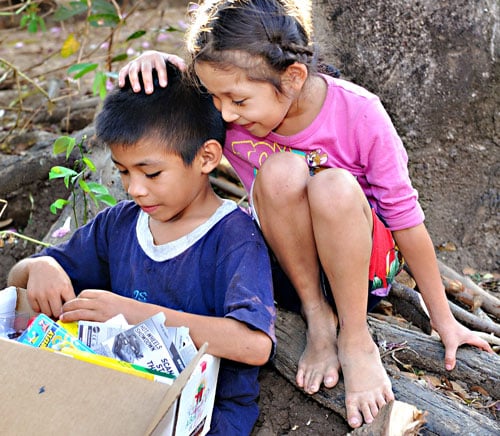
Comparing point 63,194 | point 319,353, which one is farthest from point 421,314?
point 63,194

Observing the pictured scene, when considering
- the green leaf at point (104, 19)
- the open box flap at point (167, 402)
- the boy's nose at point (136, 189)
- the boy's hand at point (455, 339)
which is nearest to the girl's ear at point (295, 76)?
the boy's nose at point (136, 189)

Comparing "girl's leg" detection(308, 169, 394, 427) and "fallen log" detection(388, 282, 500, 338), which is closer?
"girl's leg" detection(308, 169, 394, 427)

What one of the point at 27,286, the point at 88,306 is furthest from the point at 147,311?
the point at 27,286

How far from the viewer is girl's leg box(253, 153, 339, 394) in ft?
7.22

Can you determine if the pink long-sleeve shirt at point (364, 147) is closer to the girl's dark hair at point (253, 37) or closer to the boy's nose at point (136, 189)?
the girl's dark hair at point (253, 37)

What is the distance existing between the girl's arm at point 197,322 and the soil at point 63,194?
0.28m

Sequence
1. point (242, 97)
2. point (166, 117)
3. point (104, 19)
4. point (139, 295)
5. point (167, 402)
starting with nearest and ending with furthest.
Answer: point (167, 402), point (242, 97), point (166, 117), point (139, 295), point (104, 19)

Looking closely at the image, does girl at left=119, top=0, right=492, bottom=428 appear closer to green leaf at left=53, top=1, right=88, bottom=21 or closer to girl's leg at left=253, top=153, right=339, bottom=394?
girl's leg at left=253, top=153, right=339, bottom=394

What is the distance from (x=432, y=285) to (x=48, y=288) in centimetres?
119

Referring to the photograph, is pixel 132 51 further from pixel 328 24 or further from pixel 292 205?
pixel 292 205

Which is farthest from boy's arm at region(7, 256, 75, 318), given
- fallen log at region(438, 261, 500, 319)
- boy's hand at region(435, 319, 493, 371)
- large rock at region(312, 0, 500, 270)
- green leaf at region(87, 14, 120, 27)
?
→ green leaf at region(87, 14, 120, 27)

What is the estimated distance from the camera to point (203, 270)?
226cm

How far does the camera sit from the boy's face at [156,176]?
2227 mm

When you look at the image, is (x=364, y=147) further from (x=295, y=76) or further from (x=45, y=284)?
(x=45, y=284)
